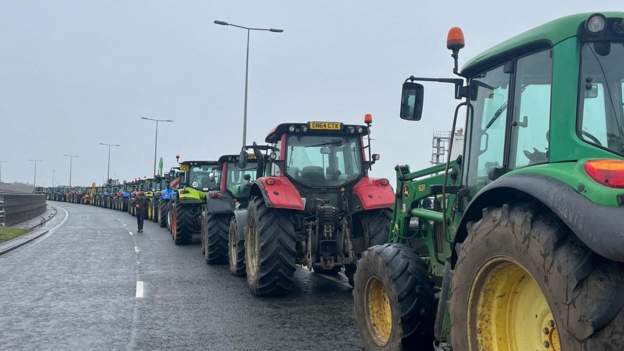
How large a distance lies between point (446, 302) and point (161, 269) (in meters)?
8.52

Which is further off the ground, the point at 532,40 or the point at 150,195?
the point at 532,40

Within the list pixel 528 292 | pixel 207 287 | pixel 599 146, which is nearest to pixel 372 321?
pixel 528 292

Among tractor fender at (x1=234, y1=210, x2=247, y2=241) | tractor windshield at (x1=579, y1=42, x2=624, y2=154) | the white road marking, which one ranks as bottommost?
the white road marking

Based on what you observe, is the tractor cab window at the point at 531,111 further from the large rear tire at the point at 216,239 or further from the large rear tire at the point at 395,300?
the large rear tire at the point at 216,239

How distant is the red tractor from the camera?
27.5ft

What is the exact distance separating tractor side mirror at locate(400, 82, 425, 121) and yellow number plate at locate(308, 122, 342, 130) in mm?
4663

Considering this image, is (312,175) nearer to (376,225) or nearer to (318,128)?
(318,128)

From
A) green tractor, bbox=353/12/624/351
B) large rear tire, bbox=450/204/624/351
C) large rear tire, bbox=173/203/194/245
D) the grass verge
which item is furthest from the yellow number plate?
the grass verge

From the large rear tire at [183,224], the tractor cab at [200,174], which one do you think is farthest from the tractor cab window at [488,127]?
the tractor cab at [200,174]

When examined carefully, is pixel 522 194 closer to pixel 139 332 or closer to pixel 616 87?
pixel 616 87

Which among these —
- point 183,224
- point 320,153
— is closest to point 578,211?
point 320,153

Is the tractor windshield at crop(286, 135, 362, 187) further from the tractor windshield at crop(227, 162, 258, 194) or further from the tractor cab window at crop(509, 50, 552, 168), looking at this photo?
the tractor cab window at crop(509, 50, 552, 168)

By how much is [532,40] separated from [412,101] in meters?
1.22

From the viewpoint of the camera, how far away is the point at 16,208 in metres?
24.4
